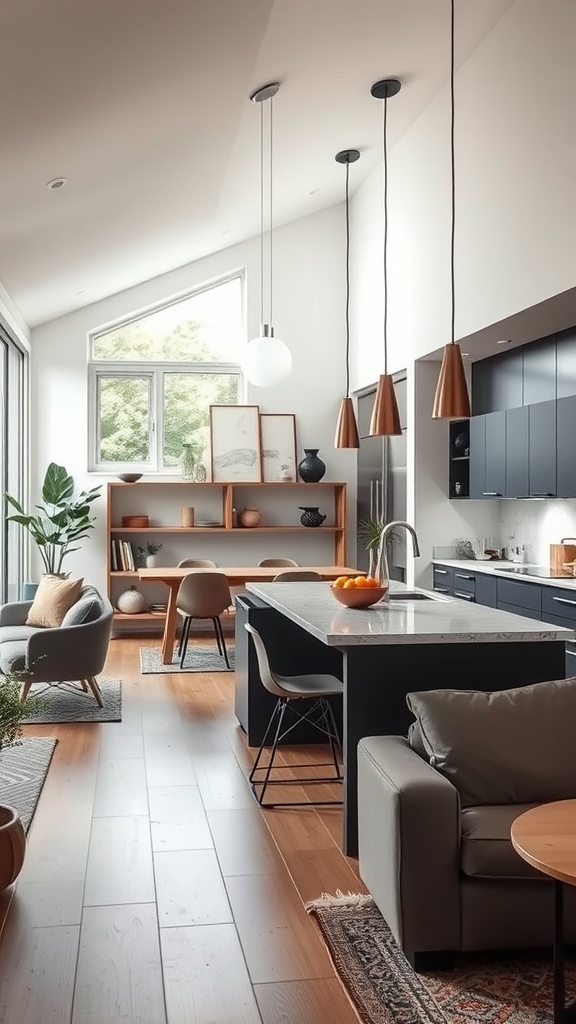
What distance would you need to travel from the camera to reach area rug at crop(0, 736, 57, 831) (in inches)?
167

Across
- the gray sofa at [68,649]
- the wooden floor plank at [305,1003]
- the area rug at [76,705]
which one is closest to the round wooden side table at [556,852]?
the wooden floor plank at [305,1003]

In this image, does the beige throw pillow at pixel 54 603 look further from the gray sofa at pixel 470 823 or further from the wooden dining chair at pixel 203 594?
the gray sofa at pixel 470 823

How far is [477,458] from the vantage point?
7402 millimetres

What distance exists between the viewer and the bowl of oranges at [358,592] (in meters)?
4.46

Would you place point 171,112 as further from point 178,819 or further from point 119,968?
point 119,968

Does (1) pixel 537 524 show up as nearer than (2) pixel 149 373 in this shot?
Yes

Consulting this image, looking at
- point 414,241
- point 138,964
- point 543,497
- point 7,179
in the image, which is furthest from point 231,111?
point 138,964

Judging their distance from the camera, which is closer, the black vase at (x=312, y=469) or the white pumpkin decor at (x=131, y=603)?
the white pumpkin decor at (x=131, y=603)

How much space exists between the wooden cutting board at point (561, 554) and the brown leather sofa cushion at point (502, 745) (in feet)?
11.6

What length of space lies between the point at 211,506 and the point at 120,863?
6420 mm

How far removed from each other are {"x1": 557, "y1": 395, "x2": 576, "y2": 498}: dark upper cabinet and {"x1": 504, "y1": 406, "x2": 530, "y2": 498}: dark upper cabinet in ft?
1.57

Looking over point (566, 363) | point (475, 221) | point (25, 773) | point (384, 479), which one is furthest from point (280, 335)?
point (25, 773)

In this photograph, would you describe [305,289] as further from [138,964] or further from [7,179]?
[138,964]

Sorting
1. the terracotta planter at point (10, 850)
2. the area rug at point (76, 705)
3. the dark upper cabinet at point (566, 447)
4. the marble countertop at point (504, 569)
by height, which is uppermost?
the dark upper cabinet at point (566, 447)
